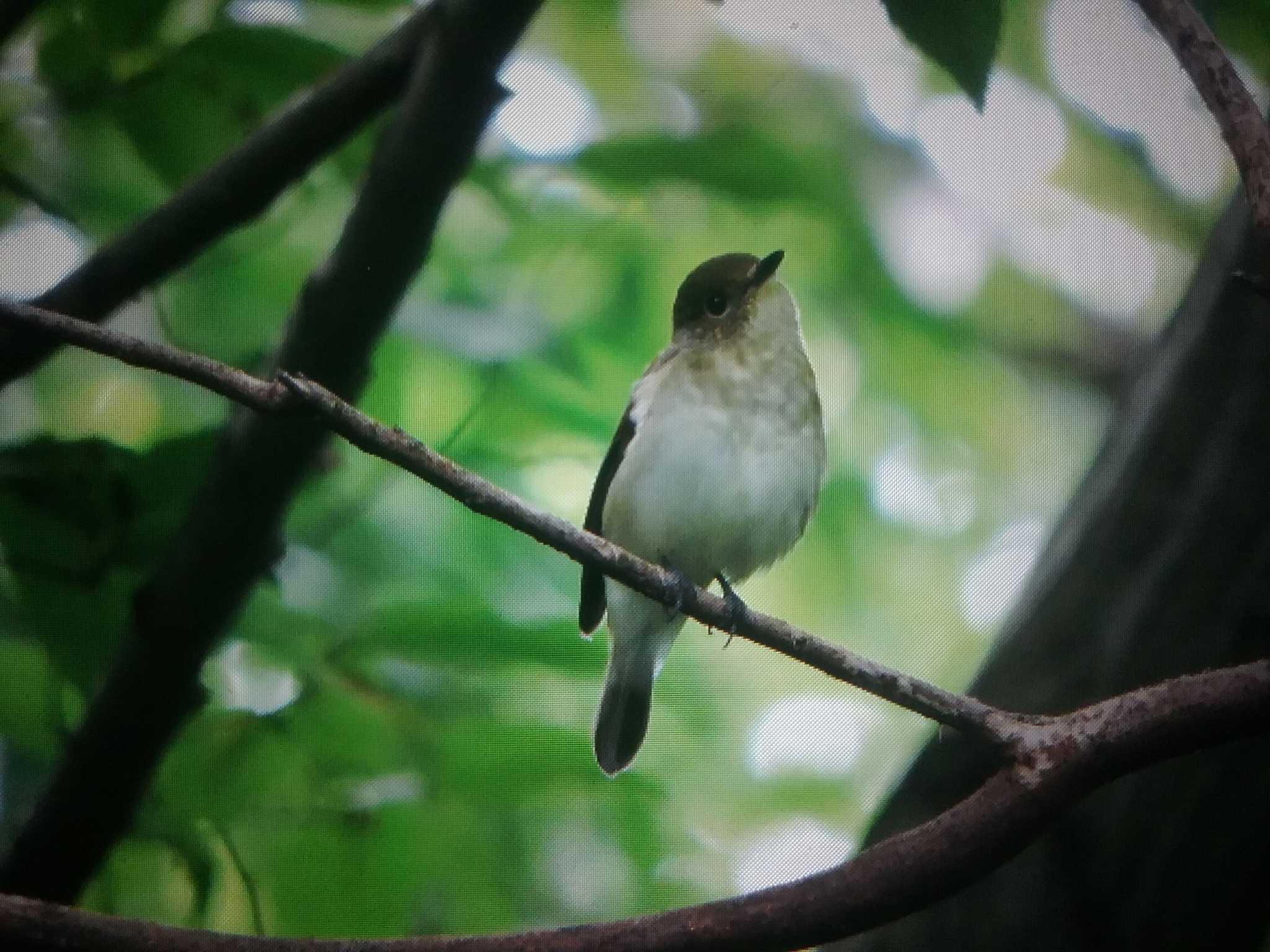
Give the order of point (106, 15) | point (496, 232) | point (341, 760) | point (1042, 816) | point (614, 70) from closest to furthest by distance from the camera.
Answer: point (1042, 816), point (106, 15), point (341, 760), point (614, 70), point (496, 232)

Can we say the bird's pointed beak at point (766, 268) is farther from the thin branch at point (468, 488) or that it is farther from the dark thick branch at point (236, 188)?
the thin branch at point (468, 488)

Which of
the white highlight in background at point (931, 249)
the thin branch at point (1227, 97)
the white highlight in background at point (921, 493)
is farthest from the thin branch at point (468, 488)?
the white highlight in background at point (931, 249)

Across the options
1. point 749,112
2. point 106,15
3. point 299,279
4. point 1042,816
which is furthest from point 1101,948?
point 106,15

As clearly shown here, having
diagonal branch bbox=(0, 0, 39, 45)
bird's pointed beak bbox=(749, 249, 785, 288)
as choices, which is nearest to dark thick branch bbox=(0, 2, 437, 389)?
diagonal branch bbox=(0, 0, 39, 45)

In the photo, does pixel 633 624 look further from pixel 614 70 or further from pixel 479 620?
pixel 614 70

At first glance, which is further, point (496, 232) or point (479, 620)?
point (496, 232)

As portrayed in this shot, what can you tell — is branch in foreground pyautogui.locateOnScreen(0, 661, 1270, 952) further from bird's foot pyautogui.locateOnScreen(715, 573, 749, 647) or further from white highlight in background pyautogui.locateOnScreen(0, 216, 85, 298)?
white highlight in background pyautogui.locateOnScreen(0, 216, 85, 298)
